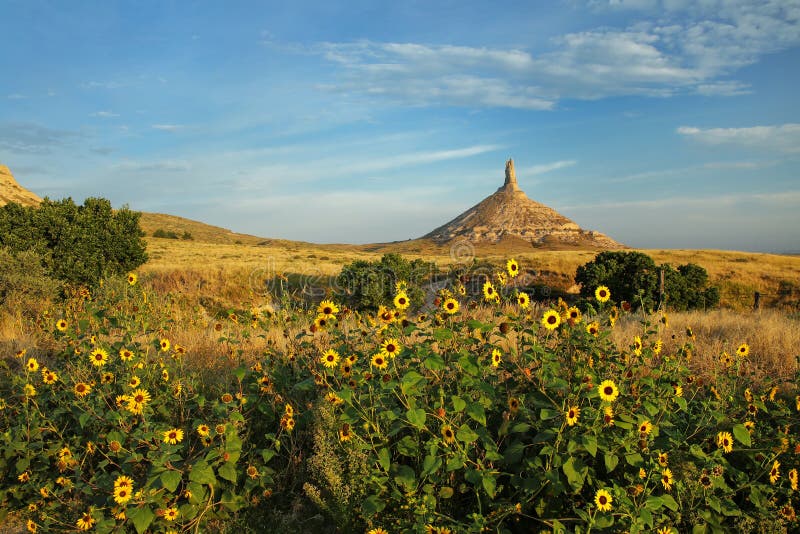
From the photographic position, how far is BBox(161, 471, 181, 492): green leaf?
2.87m

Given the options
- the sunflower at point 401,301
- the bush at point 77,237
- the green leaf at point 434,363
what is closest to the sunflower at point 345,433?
the green leaf at point 434,363

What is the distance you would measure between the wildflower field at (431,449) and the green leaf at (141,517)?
0.01 metres

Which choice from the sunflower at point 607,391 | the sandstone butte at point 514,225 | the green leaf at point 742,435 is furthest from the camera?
the sandstone butte at point 514,225

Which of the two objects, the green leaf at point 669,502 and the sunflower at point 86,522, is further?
the sunflower at point 86,522

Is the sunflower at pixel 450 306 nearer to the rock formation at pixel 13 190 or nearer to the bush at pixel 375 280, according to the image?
the bush at pixel 375 280

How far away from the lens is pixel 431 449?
2.89m

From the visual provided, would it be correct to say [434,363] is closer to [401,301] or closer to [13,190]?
[401,301]

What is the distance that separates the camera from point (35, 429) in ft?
12.3

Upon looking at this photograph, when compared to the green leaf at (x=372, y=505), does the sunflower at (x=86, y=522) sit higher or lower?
lower

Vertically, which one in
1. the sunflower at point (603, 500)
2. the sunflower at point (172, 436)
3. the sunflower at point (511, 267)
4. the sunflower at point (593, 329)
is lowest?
the sunflower at point (603, 500)

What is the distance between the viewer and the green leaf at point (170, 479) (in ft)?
9.42

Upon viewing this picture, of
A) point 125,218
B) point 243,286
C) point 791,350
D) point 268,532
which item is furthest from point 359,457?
point 125,218

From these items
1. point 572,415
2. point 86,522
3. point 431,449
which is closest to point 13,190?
point 86,522

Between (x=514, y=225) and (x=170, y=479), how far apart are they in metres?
152
